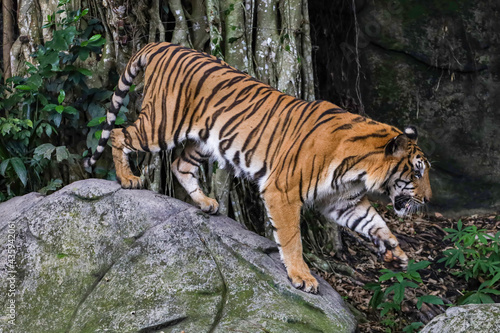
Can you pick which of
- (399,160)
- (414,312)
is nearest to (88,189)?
(399,160)

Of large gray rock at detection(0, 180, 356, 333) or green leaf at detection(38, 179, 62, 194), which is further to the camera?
green leaf at detection(38, 179, 62, 194)

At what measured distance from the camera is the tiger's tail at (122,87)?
16.9 ft

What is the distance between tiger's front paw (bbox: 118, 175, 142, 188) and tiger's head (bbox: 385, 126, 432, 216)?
6.86ft

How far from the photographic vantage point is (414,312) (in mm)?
5398

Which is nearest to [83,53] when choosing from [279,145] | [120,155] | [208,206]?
[120,155]

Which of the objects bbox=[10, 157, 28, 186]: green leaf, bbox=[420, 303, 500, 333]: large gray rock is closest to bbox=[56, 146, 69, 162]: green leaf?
bbox=[10, 157, 28, 186]: green leaf

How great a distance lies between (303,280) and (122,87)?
8.19 feet

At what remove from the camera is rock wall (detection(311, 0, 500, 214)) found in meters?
7.41

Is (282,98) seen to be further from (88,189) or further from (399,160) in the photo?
(88,189)

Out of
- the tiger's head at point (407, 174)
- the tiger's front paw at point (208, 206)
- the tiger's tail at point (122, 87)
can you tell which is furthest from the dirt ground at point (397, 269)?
the tiger's tail at point (122, 87)

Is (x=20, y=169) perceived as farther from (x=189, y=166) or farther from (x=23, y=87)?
(x=189, y=166)

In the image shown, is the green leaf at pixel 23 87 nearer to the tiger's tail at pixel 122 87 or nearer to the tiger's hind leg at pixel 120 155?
the tiger's tail at pixel 122 87

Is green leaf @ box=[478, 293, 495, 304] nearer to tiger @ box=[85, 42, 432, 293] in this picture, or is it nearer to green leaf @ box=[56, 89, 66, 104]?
tiger @ box=[85, 42, 432, 293]

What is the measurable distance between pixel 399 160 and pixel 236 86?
152 centimetres
